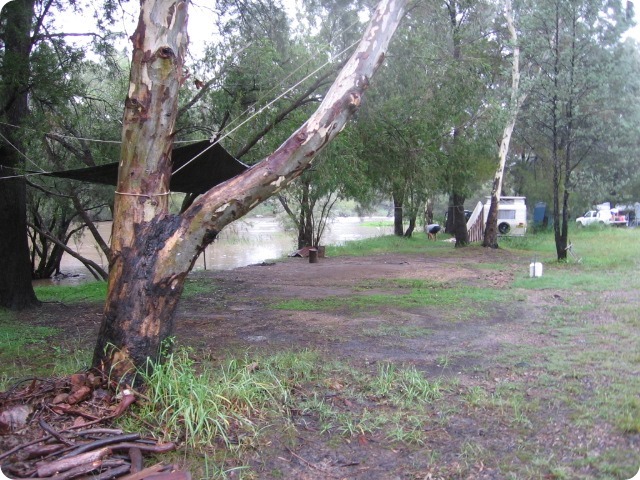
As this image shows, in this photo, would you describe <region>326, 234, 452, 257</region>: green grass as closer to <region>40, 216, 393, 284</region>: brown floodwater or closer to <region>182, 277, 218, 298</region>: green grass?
<region>40, 216, 393, 284</region>: brown floodwater

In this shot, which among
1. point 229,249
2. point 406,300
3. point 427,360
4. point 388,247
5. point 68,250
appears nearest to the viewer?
point 427,360

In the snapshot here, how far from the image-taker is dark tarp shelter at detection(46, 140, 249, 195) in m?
5.89

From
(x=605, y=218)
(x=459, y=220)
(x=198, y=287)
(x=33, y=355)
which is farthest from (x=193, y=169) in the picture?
(x=605, y=218)

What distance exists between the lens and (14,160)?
25.6ft

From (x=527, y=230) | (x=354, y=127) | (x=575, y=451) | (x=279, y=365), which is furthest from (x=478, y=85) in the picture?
(x=527, y=230)

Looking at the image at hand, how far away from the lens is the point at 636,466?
2.84 m

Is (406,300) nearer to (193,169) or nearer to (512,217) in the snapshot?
(193,169)

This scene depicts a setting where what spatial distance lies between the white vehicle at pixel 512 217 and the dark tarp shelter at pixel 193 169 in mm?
18403

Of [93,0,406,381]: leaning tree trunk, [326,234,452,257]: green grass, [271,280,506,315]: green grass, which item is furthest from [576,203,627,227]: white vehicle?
[93,0,406,381]: leaning tree trunk

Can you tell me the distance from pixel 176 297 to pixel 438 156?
871cm

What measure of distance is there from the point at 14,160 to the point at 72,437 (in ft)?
19.4

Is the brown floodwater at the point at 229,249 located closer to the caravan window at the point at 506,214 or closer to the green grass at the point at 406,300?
the caravan window at the point at 506,214

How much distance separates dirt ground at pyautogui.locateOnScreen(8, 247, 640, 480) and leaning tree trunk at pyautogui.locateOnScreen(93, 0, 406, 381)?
3.86 ft

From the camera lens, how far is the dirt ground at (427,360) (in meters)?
2.98
